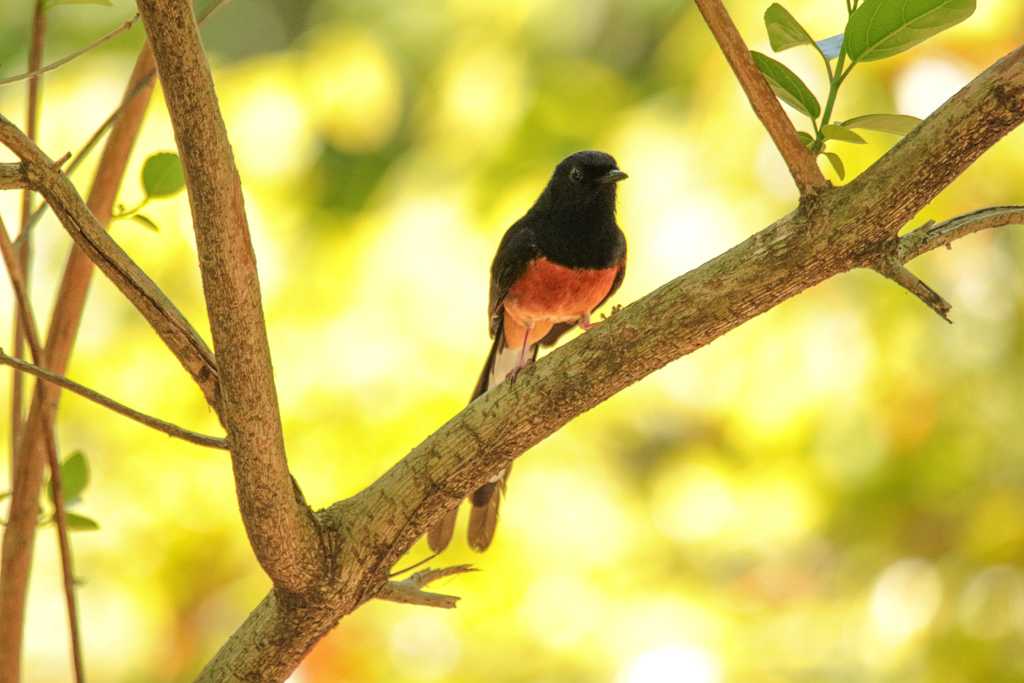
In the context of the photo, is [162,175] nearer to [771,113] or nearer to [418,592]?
[418,592]

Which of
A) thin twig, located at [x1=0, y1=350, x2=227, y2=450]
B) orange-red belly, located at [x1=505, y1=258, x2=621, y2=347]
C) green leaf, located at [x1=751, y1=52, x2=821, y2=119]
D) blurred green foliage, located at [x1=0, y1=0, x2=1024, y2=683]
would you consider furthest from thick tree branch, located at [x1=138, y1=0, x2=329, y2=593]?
blurred green foliage, located at [x1=0, y1=0, x2=1024, y2=683]

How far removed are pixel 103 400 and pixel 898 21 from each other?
3.97ft

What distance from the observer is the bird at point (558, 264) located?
10.9ft

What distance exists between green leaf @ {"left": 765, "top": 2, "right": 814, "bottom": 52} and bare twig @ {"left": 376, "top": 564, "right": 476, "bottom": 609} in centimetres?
102

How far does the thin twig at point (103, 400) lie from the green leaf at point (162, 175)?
17.7 inches

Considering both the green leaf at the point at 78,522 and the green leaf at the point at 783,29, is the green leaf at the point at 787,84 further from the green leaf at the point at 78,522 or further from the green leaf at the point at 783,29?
the green leaf at the point at 78,522

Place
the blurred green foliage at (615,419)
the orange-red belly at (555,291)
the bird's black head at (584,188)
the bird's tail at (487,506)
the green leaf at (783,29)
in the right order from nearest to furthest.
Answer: the green leaf at (783,29) → the bird's tail at (487,506) → the orange-red belly at (555,291) → the bird's black head at (584,188) → the blurred green foliage at (615,419)

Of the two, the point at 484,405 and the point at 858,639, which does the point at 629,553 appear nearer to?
the point at 858,639

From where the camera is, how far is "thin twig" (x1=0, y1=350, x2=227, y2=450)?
150 cm

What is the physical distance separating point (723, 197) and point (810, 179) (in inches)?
112

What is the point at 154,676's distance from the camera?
4.37 m

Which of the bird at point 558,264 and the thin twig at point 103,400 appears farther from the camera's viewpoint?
the bird at point 558,264

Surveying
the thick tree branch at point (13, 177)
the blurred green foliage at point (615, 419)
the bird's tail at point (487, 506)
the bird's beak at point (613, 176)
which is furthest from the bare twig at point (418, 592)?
the blurred green foliage at point (615, 419)

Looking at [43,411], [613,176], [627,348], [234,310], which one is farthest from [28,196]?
[613,176]
